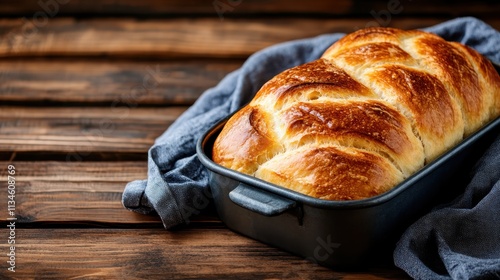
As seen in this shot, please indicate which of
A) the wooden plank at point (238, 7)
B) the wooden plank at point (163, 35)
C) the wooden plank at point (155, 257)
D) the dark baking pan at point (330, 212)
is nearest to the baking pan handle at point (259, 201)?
the dark baking pan at point (330, 212)

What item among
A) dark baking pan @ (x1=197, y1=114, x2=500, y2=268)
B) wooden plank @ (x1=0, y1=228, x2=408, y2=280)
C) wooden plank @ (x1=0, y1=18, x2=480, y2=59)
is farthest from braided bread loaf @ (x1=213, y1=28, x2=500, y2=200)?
wooden plank @ (x1=0, y1=18, x2=480, y2=59)

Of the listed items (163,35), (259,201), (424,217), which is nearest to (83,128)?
(163,35)

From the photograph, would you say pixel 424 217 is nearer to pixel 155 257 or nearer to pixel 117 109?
pixel 155 257

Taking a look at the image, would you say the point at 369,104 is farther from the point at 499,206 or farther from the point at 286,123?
the point at 499,206

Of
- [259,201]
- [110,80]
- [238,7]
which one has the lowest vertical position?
[110,80]

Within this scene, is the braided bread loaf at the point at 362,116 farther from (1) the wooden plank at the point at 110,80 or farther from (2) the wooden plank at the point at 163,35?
(2) the wooden plank at the point at 163,35

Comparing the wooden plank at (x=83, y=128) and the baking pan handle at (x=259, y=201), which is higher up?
the baking pan handle at (x=259, y=201)
